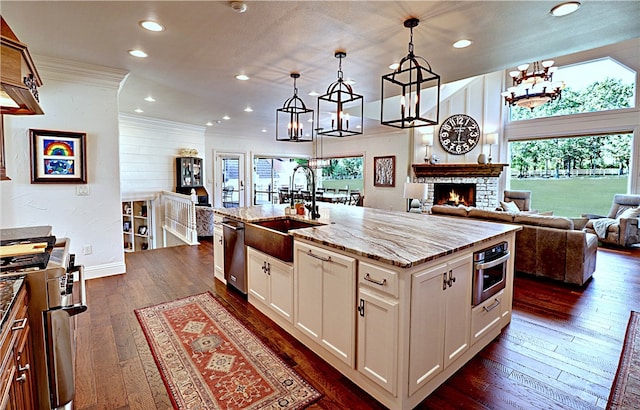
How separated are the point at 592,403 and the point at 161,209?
811 cm

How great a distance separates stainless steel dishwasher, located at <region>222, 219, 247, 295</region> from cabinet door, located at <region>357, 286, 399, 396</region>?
5.75 feet

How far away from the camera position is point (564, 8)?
2398 mm

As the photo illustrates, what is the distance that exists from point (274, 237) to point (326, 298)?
0.77 m

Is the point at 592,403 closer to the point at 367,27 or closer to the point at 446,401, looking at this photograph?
the point at 446,401

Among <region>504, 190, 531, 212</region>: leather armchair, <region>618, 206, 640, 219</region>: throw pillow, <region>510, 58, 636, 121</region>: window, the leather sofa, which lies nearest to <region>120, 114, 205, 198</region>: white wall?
the leather sofa

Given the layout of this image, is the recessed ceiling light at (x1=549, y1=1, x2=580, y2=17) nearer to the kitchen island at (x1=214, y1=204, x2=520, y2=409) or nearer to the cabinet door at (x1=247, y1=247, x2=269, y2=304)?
the kitchen island at (x1=214, y1=204, x2=520, y2=409)

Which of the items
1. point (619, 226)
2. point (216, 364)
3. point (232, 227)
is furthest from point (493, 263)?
point (619, 226)

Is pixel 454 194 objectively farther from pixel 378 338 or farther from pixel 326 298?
pixel 378 338

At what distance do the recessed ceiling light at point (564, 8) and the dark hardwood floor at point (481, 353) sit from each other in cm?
264

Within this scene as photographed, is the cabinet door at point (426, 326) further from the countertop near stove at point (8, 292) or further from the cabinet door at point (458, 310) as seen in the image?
the countertop near stove at point (8, 292)

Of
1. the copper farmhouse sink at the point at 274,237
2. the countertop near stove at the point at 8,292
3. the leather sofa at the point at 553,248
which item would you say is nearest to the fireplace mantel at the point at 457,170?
the leather sofa at the point at 553,248

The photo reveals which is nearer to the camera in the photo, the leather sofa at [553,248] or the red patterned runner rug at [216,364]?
the red patterned runner rug at [216,364]

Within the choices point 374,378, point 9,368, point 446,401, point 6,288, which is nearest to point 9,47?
point 6,288

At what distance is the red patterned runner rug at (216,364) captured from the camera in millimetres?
1906
